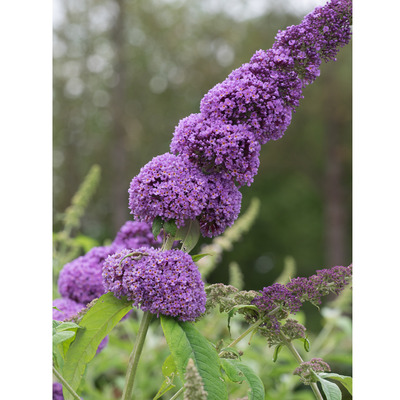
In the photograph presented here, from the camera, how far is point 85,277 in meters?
1.46

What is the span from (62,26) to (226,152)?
6.51 metres

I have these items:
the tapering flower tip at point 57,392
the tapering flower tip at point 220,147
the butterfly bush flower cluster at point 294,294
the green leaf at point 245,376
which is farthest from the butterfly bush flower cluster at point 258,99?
the tapering flower tip at point 57,392

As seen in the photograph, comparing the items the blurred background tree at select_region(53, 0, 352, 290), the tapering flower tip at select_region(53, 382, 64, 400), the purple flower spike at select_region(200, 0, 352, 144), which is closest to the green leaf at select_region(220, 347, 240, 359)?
the purple flower spike at select_region(200, 0, 352, 144)

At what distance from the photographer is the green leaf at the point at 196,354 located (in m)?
0.96

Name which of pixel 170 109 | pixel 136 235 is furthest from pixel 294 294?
pixel 170 109

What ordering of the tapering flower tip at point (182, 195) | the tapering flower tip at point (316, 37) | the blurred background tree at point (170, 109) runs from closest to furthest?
the tapering flower tip at point (182, 195), the tapering flower tip at point (316, 37), the blurred background tree at point (170, 109)

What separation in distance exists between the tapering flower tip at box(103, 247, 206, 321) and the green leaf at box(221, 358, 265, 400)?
0.35 feet

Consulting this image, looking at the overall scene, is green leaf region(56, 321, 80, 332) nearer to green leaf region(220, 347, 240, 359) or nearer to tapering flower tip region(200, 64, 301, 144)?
green leaf region(220, 347, 240, 359)

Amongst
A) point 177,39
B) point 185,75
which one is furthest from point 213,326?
point 177,39

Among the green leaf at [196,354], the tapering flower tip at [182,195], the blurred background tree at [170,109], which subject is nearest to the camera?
the green leaf at [196,354]

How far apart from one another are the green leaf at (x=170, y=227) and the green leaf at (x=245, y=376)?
0.84ft

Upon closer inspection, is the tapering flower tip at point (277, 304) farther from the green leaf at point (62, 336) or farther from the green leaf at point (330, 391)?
the green leaf at point (62, 336)
